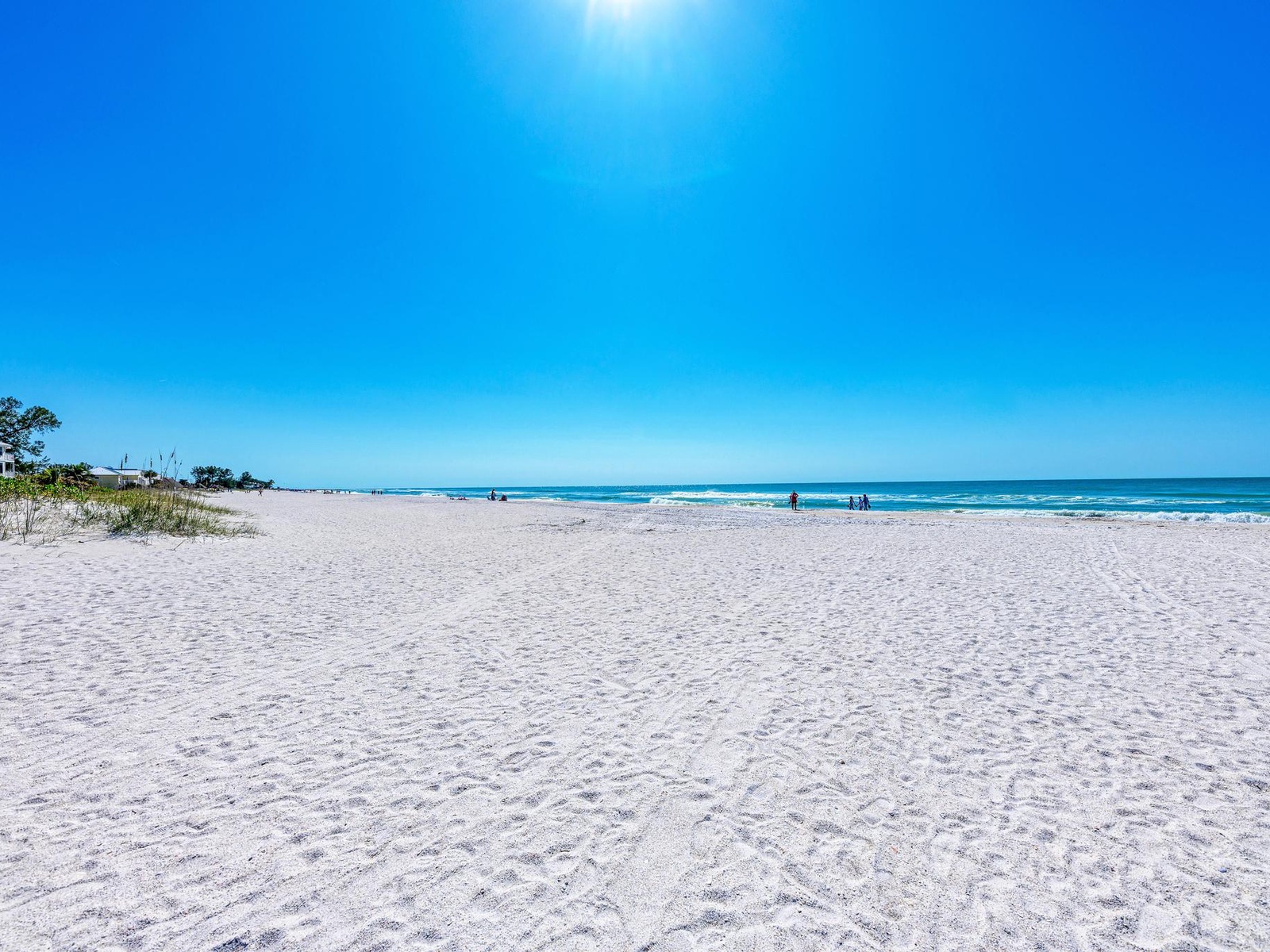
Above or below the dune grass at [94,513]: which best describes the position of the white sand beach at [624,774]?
below

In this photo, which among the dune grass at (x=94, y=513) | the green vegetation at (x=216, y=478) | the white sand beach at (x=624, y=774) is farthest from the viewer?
the green vegetation at (x=216, y=478)

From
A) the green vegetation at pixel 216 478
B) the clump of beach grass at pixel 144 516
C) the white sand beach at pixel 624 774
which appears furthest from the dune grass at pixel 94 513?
the green vegetation at pixel 216 478

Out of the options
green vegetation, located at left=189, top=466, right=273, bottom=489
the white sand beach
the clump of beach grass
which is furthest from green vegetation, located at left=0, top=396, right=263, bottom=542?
green vegetation, located at left=189, top=466, right=273, bottom=489

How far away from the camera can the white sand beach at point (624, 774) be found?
2.77 m

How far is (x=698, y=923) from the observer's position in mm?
2740

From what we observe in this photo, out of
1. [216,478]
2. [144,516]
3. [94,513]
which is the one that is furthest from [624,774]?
[216,478]

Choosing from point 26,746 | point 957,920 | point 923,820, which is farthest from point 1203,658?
point 26,746

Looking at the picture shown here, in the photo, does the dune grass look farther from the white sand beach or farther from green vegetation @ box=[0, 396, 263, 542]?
the white sand beach

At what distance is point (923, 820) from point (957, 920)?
806 millimetres

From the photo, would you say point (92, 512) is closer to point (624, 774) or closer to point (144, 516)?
point (144, 516)

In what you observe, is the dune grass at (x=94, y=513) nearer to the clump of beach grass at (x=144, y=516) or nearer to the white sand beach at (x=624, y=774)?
the clump of beach grass at (x=144, y=516)

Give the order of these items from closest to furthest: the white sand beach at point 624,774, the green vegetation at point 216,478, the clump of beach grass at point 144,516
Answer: the white sand beach at point 624,774 → the clump of beach grass at point 144,516 → the green vegetation at point 216,478

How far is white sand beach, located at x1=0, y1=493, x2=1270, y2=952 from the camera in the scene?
2770 millimetres

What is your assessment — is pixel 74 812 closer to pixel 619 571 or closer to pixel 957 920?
pixel 957 920
